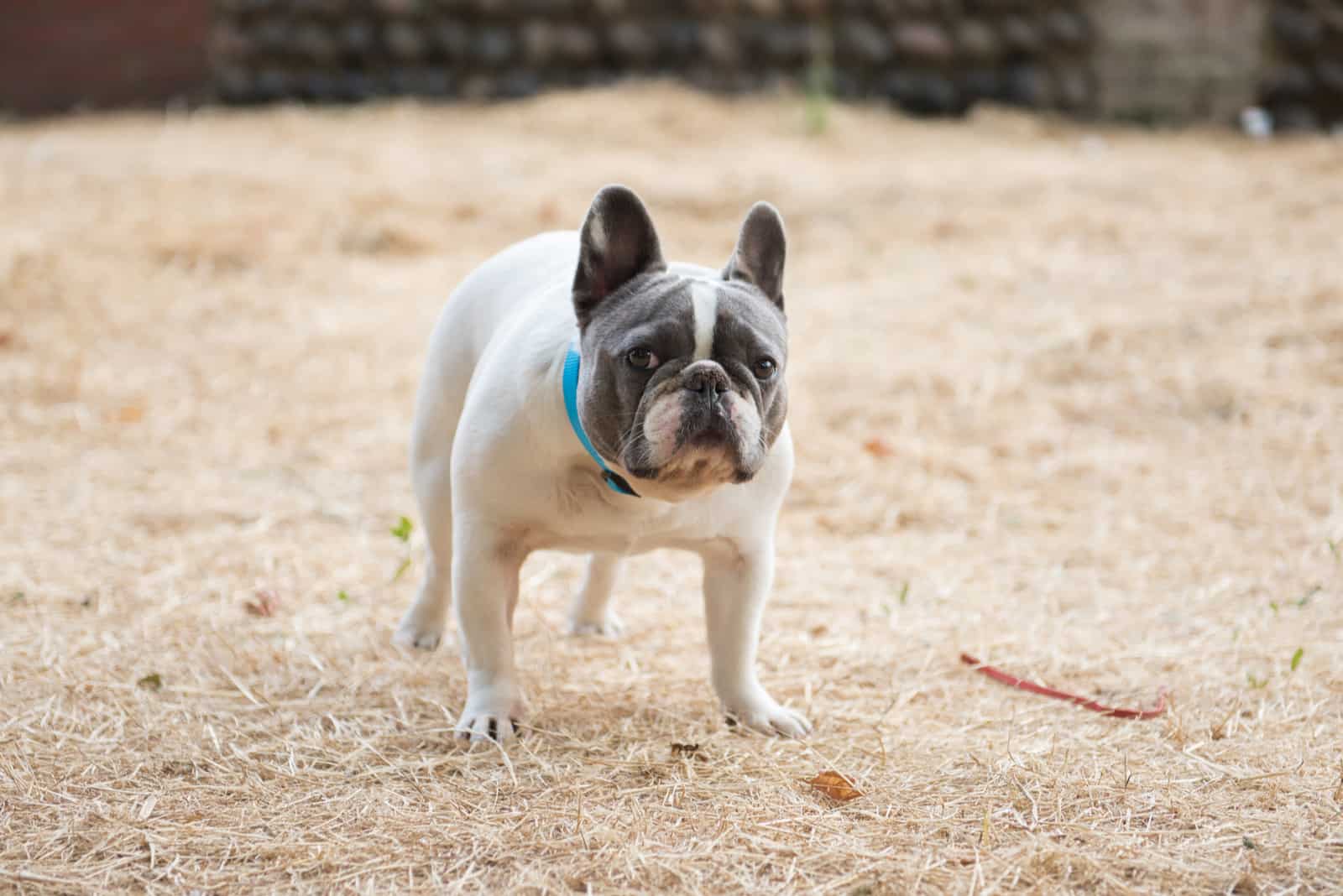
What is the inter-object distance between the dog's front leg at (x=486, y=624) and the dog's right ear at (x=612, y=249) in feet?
1.74

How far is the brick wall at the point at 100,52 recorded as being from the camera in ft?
40.9

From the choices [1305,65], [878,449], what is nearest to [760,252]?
[878,449]

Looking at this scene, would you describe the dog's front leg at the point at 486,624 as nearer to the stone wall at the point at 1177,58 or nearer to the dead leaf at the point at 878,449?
the dead leaf at the point at 878,449

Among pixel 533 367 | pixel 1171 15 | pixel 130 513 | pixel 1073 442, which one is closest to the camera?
pixel 533 367

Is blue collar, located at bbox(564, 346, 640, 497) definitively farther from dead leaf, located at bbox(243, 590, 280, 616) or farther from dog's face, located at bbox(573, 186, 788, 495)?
dead leaf, located at bbox(243, 590, 280, 616)

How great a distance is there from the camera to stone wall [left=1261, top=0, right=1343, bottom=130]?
12.0 metres

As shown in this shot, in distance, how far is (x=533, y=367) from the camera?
298cm

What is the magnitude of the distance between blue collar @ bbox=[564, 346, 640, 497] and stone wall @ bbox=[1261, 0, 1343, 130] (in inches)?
435

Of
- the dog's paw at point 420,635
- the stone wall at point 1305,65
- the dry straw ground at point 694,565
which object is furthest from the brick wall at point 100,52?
the dog's paw at point 420,635

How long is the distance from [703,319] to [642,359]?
0.49ft

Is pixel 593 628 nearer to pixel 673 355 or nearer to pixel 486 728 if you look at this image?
pixel 486 728

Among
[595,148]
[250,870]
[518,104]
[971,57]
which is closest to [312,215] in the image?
[595,148]

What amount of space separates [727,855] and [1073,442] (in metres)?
3.74

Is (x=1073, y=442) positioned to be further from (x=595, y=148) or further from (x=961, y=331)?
(x=595, y=148)
